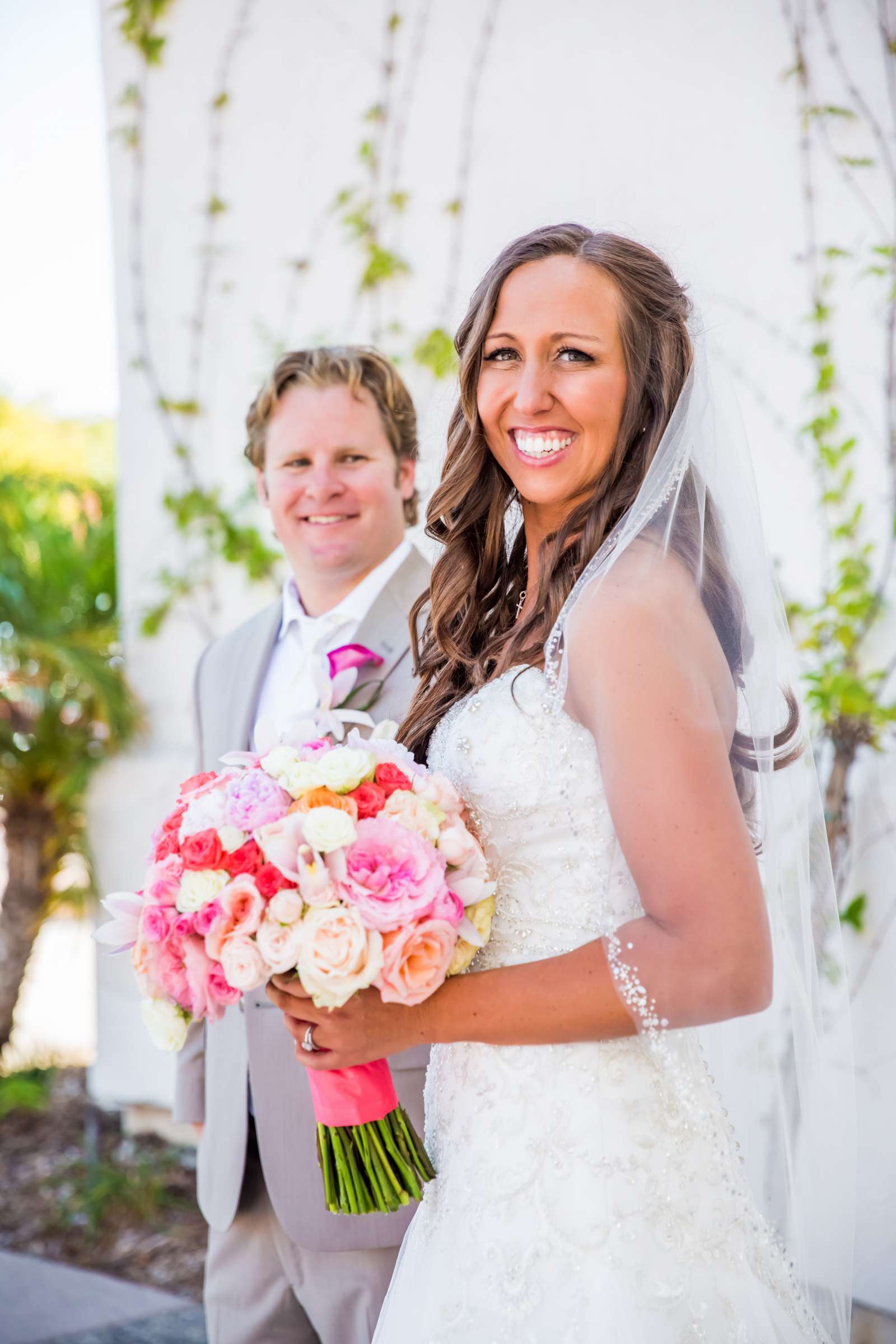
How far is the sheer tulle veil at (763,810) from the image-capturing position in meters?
1.77

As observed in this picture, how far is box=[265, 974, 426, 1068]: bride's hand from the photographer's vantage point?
5.44 feet

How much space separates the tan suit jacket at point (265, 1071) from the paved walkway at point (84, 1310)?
3.75 ft

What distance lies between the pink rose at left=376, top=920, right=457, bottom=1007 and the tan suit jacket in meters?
0.89

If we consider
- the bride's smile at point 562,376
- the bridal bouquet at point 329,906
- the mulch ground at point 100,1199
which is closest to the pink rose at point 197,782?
the bridal bouquet at point 329,906

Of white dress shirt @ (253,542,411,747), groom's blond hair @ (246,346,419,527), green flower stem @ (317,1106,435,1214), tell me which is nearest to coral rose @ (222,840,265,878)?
green flower stem @ (317,1106,435,1214)

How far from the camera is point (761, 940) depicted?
1505mm

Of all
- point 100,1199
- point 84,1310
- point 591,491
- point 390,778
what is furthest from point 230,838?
point 100,1199

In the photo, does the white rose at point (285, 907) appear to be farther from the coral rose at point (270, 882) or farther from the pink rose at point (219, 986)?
the pink rose at point (219, 986)

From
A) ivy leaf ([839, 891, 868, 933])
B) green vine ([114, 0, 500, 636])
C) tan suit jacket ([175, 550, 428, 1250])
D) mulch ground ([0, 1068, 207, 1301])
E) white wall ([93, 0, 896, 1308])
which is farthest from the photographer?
green vine ([114, 0, 500, 636])

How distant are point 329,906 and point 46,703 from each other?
400 cm

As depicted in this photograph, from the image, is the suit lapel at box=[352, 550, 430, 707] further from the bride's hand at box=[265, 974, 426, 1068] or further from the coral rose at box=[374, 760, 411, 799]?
the bride's hand at box=[265, 974, 426, 1068]

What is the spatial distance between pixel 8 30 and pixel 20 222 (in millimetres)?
2548

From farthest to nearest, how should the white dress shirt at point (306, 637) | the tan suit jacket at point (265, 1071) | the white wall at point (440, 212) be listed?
the white wall at point (440, 212) → the white dress shirt at point (306, 637) → the tan suit jacket at point (265, 1071)

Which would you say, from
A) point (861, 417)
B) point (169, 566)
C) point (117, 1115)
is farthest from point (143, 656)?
point (861, 417)
